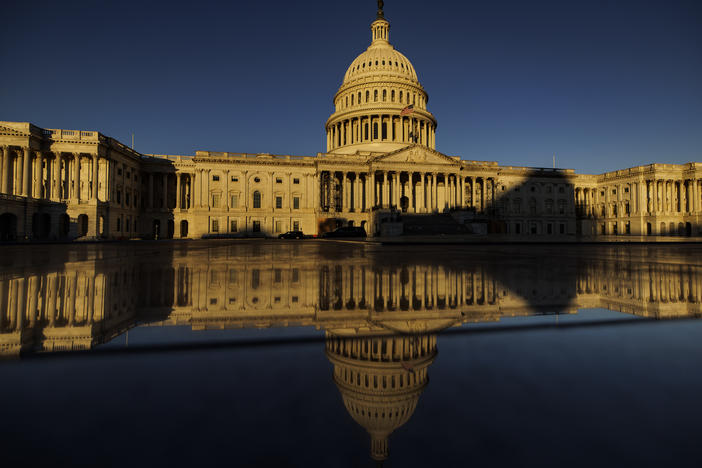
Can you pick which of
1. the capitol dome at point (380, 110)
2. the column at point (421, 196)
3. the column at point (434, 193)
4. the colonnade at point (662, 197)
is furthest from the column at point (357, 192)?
the colonnade at point (662, 197)

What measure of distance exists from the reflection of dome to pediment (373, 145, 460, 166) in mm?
53830

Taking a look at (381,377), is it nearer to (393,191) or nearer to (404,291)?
(404,291)

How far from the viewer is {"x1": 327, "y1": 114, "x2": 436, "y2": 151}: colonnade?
6631 centimetres

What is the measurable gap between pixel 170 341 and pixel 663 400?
2.37 metres

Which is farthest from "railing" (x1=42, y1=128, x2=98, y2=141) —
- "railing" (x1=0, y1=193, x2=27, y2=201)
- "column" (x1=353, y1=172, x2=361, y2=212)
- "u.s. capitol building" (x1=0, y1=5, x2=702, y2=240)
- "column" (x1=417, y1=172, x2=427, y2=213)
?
"column" (x1=417, y1=172, x2=427, y2=213)

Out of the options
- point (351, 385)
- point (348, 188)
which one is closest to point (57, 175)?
point (348, 188)

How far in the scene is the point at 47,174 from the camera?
143 feet

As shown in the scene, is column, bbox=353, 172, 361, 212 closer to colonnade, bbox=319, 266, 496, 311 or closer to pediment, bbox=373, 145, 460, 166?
pediment, bbox=373, 145, 460, 166

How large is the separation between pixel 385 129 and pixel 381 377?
69.2 m

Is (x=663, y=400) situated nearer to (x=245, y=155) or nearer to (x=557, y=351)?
(x=557, y=351)

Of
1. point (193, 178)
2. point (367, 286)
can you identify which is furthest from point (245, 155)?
point (367, 286)

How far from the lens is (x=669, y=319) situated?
2.64m

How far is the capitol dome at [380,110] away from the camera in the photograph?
217ft

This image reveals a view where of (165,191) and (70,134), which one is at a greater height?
(70,134)
